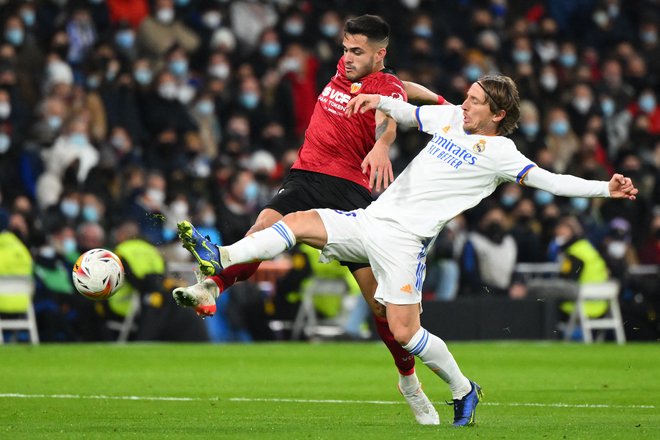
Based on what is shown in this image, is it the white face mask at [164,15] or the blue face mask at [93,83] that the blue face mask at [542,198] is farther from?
the blue face mask at [93,83]

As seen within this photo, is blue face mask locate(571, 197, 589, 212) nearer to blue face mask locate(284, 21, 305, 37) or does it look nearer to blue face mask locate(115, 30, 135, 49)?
blue face mask locate(284, 21, 305, 37)

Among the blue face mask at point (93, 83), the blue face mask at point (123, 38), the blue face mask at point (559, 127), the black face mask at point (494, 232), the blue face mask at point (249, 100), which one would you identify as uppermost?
the blue face mask at point (123, 38)

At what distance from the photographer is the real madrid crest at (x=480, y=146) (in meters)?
9.51

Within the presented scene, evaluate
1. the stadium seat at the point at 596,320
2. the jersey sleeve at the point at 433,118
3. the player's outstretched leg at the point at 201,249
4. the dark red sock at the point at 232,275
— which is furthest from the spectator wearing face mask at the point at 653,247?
the player's outstretched leg at the point at 201,249

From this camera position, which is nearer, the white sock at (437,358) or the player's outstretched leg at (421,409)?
the white sock at (437,358)

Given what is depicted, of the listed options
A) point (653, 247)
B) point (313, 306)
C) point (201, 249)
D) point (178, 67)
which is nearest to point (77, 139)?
point (178, 67)

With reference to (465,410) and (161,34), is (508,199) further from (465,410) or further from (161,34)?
(465,410)

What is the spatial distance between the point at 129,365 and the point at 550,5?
51.8ft

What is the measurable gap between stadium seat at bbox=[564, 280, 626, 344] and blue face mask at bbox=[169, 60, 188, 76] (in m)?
7.00

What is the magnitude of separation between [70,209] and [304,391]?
8029 mm

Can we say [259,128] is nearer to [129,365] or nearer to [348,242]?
[129,365]

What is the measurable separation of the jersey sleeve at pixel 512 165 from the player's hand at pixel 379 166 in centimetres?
72

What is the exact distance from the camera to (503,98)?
9.58 m

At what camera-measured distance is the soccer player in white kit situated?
941 cm
